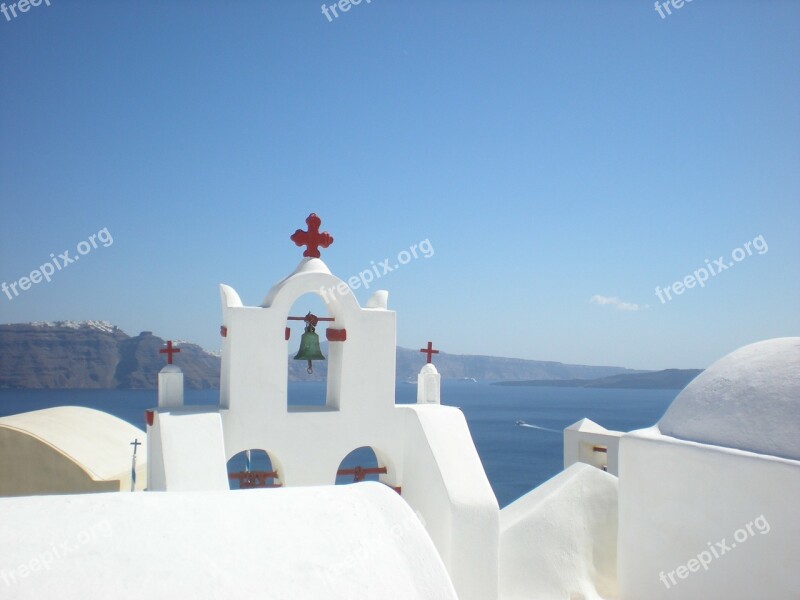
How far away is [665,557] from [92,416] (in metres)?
10.6

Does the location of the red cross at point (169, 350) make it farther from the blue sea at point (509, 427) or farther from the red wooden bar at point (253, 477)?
the blue sea at point (509, 427)

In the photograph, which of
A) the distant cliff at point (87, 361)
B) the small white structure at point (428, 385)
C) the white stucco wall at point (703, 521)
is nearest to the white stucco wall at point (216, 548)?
the white stucco wall at point (703, 521)

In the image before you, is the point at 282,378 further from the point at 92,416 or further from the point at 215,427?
the point at 92,416

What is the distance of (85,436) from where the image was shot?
11242 millimetres

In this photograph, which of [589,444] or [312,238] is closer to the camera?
[312,238]

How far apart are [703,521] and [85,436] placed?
9.79 meters

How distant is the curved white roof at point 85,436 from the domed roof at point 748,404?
862cm

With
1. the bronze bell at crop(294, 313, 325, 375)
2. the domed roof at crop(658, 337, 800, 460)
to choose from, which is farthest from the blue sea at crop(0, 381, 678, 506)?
the bronze bell at crop(294, 313, 325, 375)

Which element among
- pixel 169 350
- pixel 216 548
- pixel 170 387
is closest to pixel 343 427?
pixel 170 387

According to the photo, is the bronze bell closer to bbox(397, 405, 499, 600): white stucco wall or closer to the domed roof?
bbox(397, 405, 499, 600): white stucco wall

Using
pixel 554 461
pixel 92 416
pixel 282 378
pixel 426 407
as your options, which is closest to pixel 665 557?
pixel 426 407

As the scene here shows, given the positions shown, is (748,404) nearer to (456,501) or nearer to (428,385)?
(456,501)

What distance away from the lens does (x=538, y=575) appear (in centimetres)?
826

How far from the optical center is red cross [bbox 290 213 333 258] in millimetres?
8109
